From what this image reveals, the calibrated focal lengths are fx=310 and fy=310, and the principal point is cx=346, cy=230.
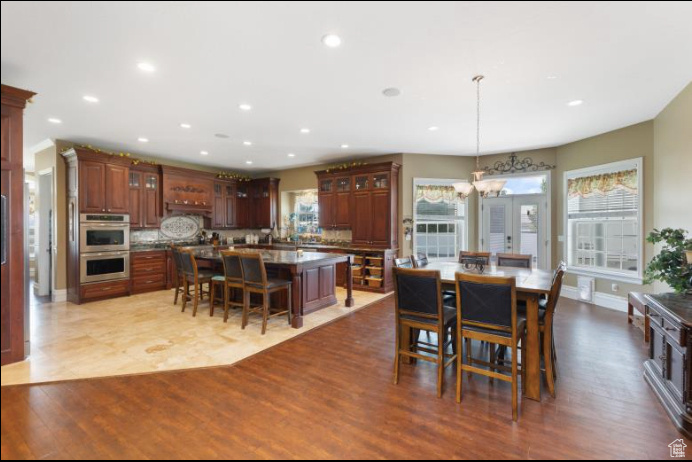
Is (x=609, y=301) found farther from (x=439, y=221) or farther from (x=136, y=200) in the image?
(x=136, y=200)

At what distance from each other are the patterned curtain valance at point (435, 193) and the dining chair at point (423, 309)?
13.2ft

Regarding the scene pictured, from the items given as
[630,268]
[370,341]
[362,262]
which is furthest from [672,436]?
[362,262]

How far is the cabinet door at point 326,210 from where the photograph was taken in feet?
22.6

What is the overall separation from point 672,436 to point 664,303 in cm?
97

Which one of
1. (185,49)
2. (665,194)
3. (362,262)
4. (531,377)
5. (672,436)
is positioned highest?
(185,49)

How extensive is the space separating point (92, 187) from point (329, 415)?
559 centimetres

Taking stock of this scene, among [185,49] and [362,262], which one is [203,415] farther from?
[362,262]

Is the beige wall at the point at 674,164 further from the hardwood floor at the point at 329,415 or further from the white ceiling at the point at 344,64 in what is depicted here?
the hardwood floor at the point at 329,415

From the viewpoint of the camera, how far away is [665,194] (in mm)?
3945

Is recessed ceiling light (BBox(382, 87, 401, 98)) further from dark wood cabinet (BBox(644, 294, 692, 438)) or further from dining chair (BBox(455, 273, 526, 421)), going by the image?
dark wood cabinet (BBox(644, 294, 692, 438))

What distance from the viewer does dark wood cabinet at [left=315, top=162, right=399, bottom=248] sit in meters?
6.17

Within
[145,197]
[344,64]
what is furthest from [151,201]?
[344,64]

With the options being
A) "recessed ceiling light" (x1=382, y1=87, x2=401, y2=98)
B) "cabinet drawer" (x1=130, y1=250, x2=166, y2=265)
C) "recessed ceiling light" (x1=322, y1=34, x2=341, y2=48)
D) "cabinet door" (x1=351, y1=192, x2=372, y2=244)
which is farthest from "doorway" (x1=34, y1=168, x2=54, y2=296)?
"recessed ceiling light" (x1=382, y1=87, x2=401, y2=98)

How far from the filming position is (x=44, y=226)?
18.5 feet
